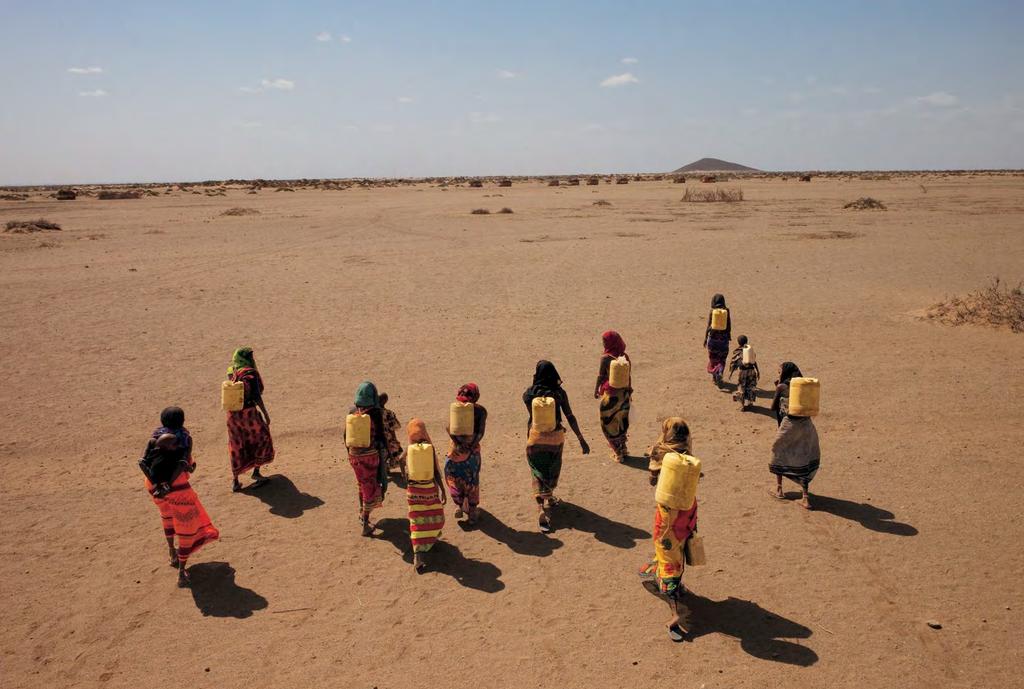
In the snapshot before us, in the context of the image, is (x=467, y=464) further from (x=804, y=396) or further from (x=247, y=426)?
(x=804, y=396)

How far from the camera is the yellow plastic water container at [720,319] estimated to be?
1084cm

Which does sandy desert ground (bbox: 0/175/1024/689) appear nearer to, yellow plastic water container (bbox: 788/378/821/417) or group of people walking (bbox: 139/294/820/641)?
group of people walking (bbox: 139/294/820/641)

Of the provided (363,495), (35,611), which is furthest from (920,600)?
(35,611)

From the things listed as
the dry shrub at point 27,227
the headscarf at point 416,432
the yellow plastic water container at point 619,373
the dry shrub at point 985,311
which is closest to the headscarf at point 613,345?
the yellow plastic water container at point 619,373

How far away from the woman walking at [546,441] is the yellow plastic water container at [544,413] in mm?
11

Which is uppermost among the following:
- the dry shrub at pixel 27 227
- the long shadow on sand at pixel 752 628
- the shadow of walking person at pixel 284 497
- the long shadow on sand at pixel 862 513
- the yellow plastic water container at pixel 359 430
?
the dry shrub at pixel 27 227

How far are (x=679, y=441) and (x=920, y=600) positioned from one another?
2572 millimetres

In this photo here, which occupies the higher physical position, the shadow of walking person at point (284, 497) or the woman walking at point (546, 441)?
the woman walking at point (546, 441)

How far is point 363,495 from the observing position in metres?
6.80

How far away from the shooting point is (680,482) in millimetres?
5066

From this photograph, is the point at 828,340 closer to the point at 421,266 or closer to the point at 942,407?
the point at 942,407

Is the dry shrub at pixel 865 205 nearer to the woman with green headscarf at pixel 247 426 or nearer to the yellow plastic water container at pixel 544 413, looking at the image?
the yellow plastic water container at pixel 544 413

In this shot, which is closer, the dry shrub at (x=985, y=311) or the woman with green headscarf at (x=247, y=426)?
the woman with green headscarf at (x=247, y=426)

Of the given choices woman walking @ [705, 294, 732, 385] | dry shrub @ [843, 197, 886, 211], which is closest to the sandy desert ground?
woman walking @ [705, 294, 732, 385]
